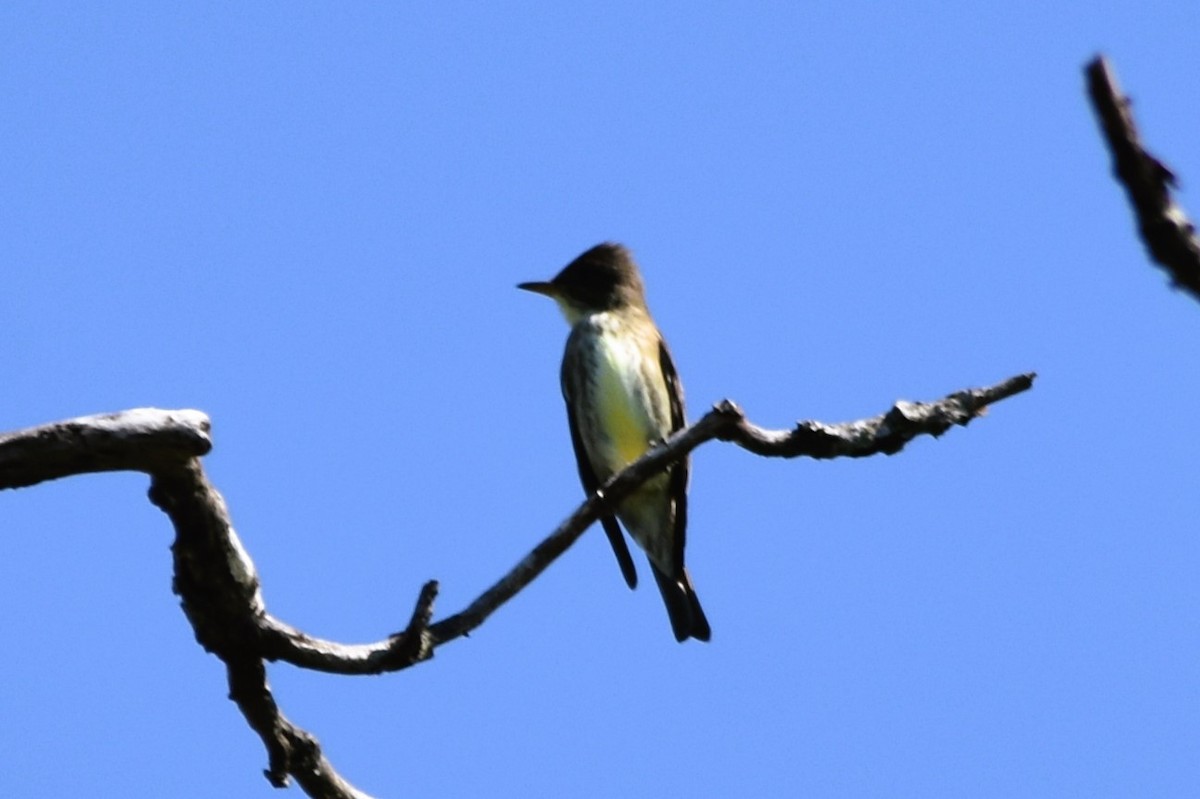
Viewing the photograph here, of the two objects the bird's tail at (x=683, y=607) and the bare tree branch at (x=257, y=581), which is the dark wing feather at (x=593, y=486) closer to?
the bird's tail at (x=683, y=607)

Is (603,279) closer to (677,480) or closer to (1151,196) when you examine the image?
(677,480)

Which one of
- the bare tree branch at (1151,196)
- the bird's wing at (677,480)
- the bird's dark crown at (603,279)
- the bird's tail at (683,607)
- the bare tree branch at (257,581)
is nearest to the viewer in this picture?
the bare tree branch at (1151,196)

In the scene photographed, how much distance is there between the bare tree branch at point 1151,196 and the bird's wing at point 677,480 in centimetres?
591

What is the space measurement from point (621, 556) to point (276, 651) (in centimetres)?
354

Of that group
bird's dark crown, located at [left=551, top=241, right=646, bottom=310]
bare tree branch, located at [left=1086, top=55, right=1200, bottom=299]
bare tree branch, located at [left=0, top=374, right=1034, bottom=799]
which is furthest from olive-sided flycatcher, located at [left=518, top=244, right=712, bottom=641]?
bare tree branch, located at [left=1086, top=55, right=1200, bottom=299]

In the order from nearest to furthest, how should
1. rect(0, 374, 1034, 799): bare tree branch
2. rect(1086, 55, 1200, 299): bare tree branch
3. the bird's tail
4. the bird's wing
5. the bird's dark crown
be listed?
rect(1086, 55, 1200, 299): bare tree branch → rect(0, 374, 1034, 799): bare tree branch → the bird's tail → the bird's wing → the bird's dark crown

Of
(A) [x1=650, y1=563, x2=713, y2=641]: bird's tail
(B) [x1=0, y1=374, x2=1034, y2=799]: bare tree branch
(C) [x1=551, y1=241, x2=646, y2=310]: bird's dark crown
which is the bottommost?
(B) [x1=0, y1=374, x2=1034, y2=799]: bare tree branch

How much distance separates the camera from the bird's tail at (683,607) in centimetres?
789

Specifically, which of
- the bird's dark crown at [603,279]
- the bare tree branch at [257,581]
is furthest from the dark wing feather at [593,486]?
the bare tree branch at [257,581]

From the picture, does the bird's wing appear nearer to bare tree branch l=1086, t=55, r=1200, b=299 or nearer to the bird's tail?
the bird's tail

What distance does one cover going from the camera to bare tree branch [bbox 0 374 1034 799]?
4445 millimetres

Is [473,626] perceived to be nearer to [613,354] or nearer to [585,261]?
[613,354]

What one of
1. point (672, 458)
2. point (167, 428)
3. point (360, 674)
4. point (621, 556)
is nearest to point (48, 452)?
point (167, 428)

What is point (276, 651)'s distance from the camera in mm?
4672
